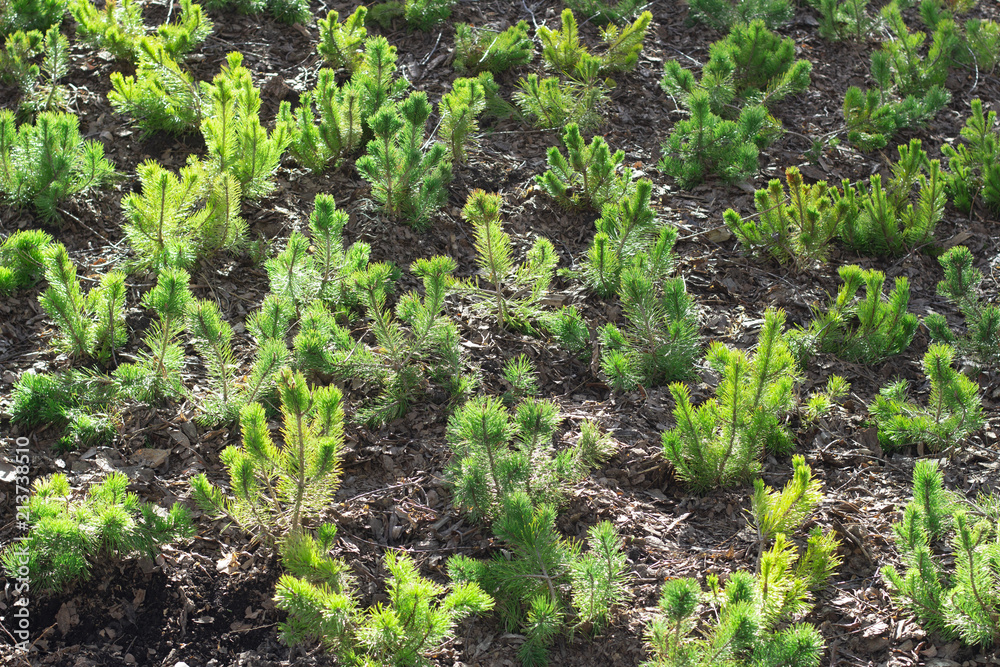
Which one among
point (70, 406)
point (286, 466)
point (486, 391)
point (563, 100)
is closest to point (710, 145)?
point (563, 100)

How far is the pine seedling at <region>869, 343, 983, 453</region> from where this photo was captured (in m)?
3.06

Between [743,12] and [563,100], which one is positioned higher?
[743,12]

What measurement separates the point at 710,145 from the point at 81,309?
345 cm

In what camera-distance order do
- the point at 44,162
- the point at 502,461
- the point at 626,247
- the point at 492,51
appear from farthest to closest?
the point at 492,51
the point at 626,247
the point at 44,162
the point at 502,461

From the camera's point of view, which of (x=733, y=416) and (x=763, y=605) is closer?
(x=763, y=605)

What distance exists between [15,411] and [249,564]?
1.15 metres

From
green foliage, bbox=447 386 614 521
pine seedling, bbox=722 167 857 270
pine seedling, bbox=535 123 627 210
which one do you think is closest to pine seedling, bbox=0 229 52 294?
green foliage, bbox=447 386 614 521

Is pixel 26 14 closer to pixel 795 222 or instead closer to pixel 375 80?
pixel 375 80

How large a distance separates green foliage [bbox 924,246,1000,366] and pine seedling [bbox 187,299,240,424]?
3.07 metres

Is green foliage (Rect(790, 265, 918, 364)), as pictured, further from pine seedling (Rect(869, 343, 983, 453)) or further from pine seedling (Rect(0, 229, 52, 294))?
pine seedling (Rect(0, 229, 52, 294))

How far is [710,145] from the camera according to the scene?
4.53 meters

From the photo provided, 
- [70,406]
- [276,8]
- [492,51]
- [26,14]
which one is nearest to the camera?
[70,406]

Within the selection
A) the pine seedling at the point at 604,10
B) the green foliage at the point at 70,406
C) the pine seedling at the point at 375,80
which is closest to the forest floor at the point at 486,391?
the green foliage at the point at 70,406

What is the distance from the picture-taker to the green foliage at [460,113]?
424 cm
